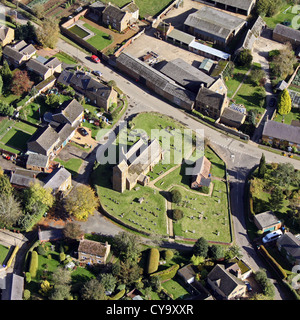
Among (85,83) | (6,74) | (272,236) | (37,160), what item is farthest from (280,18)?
(37,160)

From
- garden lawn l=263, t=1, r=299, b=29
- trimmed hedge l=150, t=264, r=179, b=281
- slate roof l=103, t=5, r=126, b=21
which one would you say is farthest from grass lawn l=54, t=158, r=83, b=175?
garden lawn l=263, t=1, r=299, b=29

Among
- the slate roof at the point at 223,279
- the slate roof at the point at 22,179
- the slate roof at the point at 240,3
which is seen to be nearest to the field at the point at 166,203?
the slate roof at the point at 223,279

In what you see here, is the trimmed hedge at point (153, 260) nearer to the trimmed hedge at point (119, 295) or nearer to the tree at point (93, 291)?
the trimmed hedge at point (119, 295)

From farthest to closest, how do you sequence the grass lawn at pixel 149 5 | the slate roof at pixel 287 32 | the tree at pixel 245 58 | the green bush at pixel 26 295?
1. the grass lawn at pixel 149 5
2. the slate roof at pixel 287 32
3. the tree at pixel 245 58
4. the green bush at pixel 26 295

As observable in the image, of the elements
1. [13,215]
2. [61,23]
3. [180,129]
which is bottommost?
[13,215]

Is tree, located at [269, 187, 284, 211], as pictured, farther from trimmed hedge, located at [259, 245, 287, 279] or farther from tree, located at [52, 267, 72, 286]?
tree, located at [52, 267, 72, 286]

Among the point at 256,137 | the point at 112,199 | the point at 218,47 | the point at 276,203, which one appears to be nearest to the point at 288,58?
the point at 218,47

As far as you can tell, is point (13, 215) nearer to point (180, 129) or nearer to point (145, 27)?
point (180, 129)
